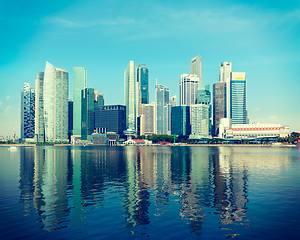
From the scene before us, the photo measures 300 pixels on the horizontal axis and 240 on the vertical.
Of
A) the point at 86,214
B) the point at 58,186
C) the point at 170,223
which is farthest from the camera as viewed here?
the point at 58,186

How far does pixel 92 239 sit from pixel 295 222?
2426cm

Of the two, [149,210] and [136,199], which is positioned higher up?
[149,210]

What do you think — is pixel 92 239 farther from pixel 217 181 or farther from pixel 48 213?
pixel 217 181

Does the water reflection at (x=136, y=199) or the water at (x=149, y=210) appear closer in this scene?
the water at (x=149, y=210)

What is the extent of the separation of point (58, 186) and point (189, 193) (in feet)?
88.8

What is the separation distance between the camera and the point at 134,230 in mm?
28406

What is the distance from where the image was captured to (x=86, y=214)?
34.2 meters

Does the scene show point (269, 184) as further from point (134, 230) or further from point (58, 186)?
point (58, 186)

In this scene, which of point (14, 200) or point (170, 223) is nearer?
point (170, 223)

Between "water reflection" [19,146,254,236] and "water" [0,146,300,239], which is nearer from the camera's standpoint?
"water" [0,146,300,239]

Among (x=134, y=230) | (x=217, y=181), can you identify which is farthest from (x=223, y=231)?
(x=217, y=181)

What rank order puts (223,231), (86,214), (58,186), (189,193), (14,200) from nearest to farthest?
1. (223,231)
2. (86,214)
3. (14,200)
4. (189,193)
5. (58,186)

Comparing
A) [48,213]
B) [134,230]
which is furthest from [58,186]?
[134,230]

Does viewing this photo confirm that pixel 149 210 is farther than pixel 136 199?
No
